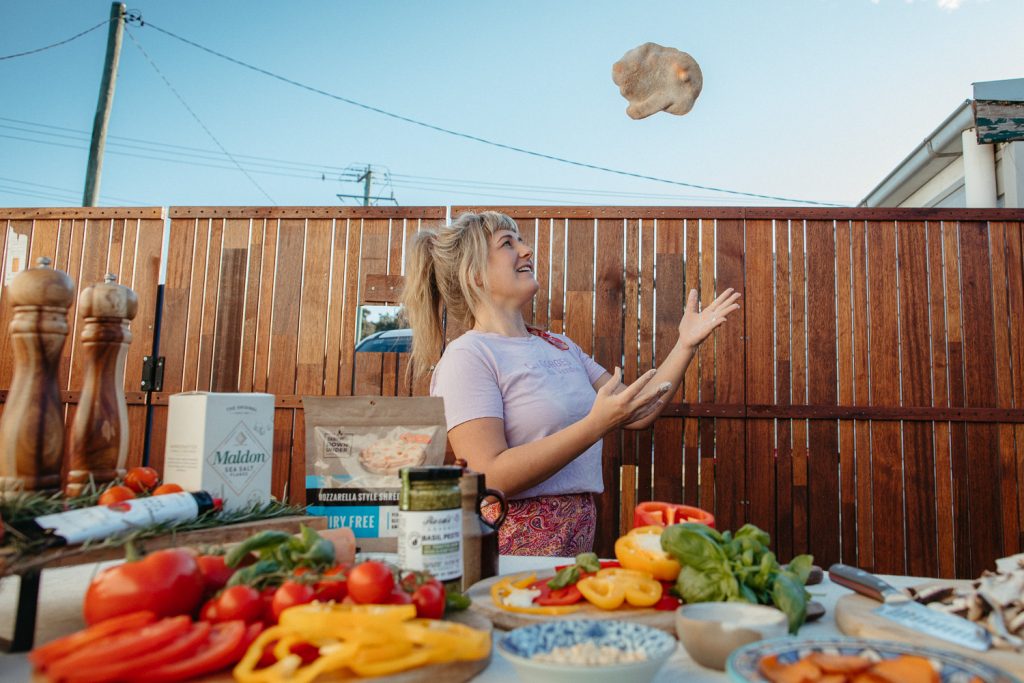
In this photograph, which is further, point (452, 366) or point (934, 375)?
point (934, 375)

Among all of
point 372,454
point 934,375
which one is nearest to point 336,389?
point 372,454

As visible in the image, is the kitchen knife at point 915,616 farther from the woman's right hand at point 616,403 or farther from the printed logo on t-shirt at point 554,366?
the printed logo on t-shirt at point 554,366

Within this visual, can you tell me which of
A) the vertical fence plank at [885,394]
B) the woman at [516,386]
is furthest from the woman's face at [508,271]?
the vertical fence plank at [885,394]

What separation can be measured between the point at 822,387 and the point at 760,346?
0.36m

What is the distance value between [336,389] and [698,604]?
2.89m

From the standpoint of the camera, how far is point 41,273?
106cm

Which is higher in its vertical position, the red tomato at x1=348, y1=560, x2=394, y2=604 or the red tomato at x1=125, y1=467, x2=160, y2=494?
the red tomato at x1=125, y1=467, x2=160, y2=494

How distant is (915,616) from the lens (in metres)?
0.89

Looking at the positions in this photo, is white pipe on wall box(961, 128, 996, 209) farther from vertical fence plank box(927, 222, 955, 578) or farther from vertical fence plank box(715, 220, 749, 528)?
vertical fence plank box(715, 220, 749, 528)

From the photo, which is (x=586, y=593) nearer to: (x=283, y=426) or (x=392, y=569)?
(x=392, y=569)

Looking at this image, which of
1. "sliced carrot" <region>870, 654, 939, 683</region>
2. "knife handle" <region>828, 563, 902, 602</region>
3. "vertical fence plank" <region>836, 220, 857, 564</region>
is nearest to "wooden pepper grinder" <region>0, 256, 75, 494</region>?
"sliced carrot" <region>870, 654, 939, 683</region>

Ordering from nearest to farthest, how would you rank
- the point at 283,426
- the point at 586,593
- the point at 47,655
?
the point at 47,655 < the point at 586,593 < the point at 283,426

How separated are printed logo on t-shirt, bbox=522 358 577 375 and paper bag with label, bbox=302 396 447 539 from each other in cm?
86

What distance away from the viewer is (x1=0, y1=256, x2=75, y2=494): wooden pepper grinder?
103cm
